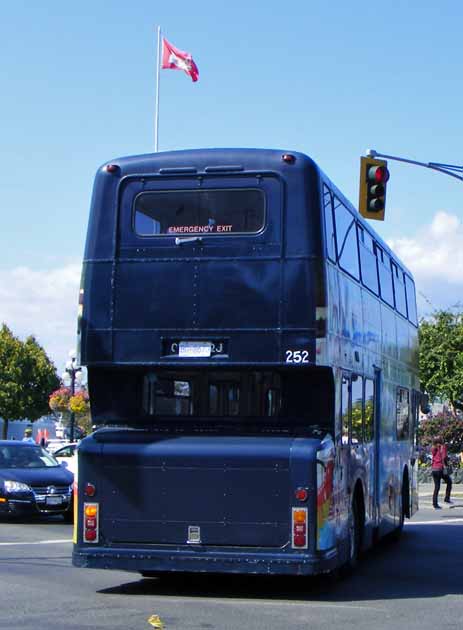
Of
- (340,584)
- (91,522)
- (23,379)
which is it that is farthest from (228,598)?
(23,379)

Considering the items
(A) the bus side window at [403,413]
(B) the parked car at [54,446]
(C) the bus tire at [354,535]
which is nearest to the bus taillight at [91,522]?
(C) the bus tire at [354,535]

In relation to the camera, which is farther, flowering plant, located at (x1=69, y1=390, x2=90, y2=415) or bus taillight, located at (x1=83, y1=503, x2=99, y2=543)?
flowering plant, located at (x1=69, y1=390, x2=90, y2=415)

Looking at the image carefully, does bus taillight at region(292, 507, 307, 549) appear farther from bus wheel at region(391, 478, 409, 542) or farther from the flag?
the flag

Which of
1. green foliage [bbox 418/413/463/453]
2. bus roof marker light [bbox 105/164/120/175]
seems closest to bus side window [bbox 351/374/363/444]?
bus roof marker light [bbox 105/164/120/175]

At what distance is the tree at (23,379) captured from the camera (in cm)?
7519

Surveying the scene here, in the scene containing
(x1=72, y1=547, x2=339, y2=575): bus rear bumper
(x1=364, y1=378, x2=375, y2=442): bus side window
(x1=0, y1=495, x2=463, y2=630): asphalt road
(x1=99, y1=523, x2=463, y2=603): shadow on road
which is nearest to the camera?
(x1=0, y1=495, x2=463, y2=630): asphalt road

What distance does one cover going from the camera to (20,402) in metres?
75.4

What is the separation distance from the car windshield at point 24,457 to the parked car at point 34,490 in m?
0.04

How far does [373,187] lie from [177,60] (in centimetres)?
1516

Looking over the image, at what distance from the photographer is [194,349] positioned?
1242 centimetres

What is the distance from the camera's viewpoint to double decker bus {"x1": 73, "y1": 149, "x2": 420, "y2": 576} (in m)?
12.0

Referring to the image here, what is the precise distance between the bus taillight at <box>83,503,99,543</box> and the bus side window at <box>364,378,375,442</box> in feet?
14.2

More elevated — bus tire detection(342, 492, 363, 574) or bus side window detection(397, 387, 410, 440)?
bus side window detection(397, 387, 410, 440)

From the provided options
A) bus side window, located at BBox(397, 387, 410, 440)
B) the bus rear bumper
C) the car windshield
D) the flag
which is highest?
the flag
